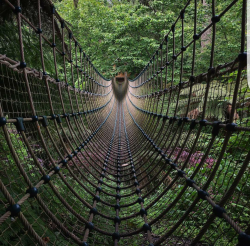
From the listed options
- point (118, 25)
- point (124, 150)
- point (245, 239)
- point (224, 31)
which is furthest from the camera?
point (118, 25)

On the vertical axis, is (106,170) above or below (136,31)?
below

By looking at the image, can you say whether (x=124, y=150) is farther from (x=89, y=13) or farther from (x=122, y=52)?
(x=89, y=13)

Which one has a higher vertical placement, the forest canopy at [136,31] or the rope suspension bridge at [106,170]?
the forest canopy at [136,31]

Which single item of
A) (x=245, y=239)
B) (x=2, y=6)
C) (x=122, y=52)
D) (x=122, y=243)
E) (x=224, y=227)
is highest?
(x=122, y=52)

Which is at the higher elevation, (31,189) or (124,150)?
(31,189)

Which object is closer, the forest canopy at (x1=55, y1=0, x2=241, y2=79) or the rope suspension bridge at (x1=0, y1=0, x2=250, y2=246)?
the rope suspension bridge at (x1=0, y1=0, x2=250, y2=246)

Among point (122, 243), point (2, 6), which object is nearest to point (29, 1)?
point (2, 6)

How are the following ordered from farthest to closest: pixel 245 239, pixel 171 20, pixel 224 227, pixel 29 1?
pixel 171 20 < pixel 29 1 < pixel 224 227 < pixel 245 239

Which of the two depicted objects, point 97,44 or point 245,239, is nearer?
point 245,239

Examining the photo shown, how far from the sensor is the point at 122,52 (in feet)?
24.6

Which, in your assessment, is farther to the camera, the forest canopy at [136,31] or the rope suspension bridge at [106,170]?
the forest canopy at [136,31]

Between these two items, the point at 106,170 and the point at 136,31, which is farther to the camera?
the point at 136,31

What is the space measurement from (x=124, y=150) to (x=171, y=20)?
588cm

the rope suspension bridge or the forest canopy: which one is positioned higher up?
the forest canopy
